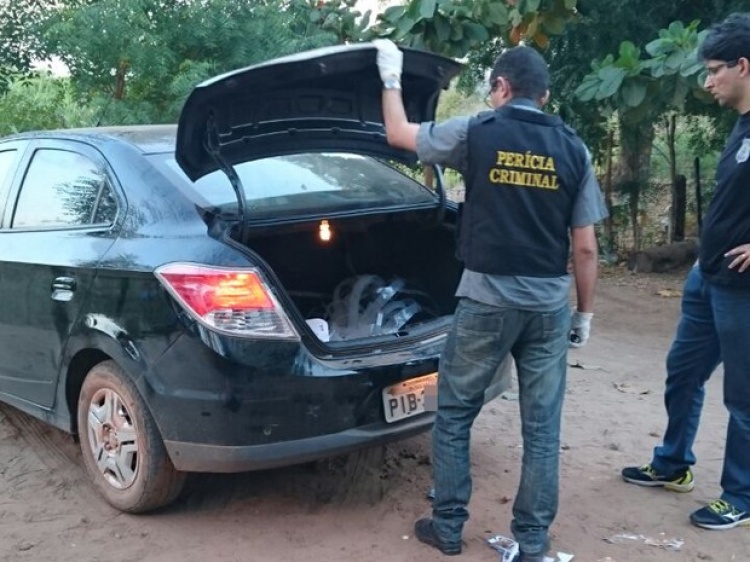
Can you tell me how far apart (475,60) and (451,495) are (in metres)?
8.06

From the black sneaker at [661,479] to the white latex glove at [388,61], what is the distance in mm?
2191

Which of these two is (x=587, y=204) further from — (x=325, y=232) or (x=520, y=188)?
(x=325, y=232)

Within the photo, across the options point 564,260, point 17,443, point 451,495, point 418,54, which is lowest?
point 17,443

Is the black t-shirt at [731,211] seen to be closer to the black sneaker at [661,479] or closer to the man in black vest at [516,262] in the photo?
the man in black vest at [516,262]

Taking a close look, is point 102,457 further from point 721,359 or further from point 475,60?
point 475,60

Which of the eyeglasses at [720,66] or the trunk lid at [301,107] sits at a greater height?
the eyeglasses at [720,66]

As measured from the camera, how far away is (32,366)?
4219mm

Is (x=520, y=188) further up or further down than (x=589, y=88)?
further down

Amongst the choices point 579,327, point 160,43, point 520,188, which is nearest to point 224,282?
point 520,188

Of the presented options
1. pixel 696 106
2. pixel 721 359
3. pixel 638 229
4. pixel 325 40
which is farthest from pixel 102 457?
pixel 638 229

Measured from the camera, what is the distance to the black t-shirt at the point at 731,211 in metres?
3.46

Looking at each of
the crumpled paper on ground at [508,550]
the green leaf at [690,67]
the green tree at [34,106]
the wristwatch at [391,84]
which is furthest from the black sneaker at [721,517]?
the green tree at [34,106]

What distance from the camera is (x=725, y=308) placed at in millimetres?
3615

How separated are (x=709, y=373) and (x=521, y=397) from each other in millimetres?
1153
